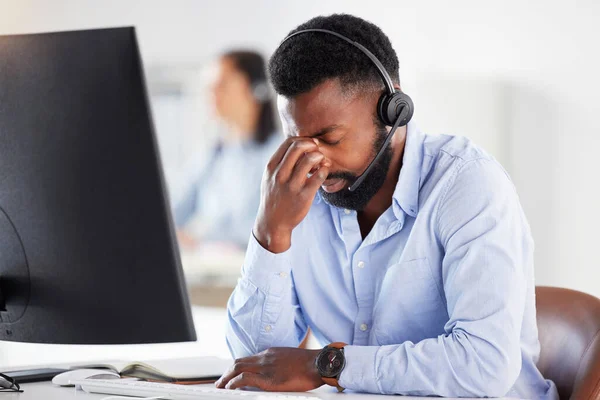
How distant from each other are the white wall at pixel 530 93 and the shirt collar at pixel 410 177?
1627 millimetres

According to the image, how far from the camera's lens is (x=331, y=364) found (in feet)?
4.07

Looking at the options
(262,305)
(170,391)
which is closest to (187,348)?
(262,305)

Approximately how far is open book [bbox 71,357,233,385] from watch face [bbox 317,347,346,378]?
0.83 ft

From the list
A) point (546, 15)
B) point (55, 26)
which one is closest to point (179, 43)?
point (55, 26)

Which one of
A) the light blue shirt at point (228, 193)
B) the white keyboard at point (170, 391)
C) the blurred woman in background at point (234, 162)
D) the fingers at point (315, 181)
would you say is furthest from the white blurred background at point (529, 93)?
the white keyboard at point (170, 391)

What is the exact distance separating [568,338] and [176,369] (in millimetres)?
723

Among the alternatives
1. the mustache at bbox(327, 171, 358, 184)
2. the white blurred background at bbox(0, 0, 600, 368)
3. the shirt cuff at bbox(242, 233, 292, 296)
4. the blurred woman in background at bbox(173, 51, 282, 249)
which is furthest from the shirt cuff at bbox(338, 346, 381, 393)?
the blurred woman in background at bbox(173, 51, 282, 249)

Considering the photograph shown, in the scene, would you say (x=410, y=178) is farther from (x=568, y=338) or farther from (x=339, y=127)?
Answer: (x=568, y=338)

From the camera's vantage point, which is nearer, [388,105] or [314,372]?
[314,372]

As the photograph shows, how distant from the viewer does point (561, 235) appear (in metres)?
3.01

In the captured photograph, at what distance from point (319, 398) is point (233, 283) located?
2767 millimetres

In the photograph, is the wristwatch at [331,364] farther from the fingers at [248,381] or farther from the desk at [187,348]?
the desk at [187,348]

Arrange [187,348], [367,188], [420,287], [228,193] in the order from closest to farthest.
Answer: [420,287] → [367,188] → [228,193] → [187,348]

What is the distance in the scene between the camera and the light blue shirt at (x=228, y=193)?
3797mm
